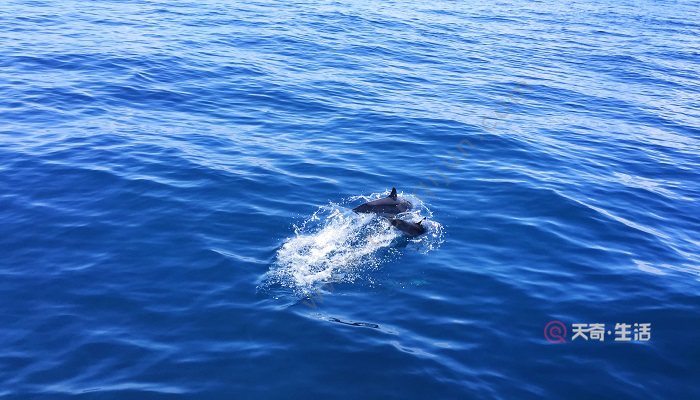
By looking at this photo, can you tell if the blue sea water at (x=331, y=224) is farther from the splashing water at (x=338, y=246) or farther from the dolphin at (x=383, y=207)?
the dolphin at (x=383, y=207)

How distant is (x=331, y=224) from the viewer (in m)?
18.5

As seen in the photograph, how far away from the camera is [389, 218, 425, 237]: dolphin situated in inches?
704

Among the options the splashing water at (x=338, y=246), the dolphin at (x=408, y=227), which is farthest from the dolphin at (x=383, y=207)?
the dolphin at (x=408, y=227)

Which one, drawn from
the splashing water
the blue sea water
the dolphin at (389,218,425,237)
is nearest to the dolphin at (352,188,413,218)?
the splashing water

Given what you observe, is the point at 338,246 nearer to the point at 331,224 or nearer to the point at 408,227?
the point at 331,224

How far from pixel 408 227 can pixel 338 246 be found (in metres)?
2.35

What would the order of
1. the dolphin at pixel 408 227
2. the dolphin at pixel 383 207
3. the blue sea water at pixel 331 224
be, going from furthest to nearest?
the dolphin at pixel 383 207
the dolphin at pixel 408 227
the blue sea water at pixel 331 224

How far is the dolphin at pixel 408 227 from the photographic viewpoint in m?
17.9

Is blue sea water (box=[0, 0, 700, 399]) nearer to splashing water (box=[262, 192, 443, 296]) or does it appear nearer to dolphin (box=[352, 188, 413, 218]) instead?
splashing water (box=[262, 192, 443, 296])

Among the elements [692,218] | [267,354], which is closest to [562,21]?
[692,218]

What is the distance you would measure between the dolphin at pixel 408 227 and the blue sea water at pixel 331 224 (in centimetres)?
38

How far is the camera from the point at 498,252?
57.4 feet

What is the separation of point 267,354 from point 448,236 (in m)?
7.76

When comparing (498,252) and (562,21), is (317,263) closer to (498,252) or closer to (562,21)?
(498,252)
